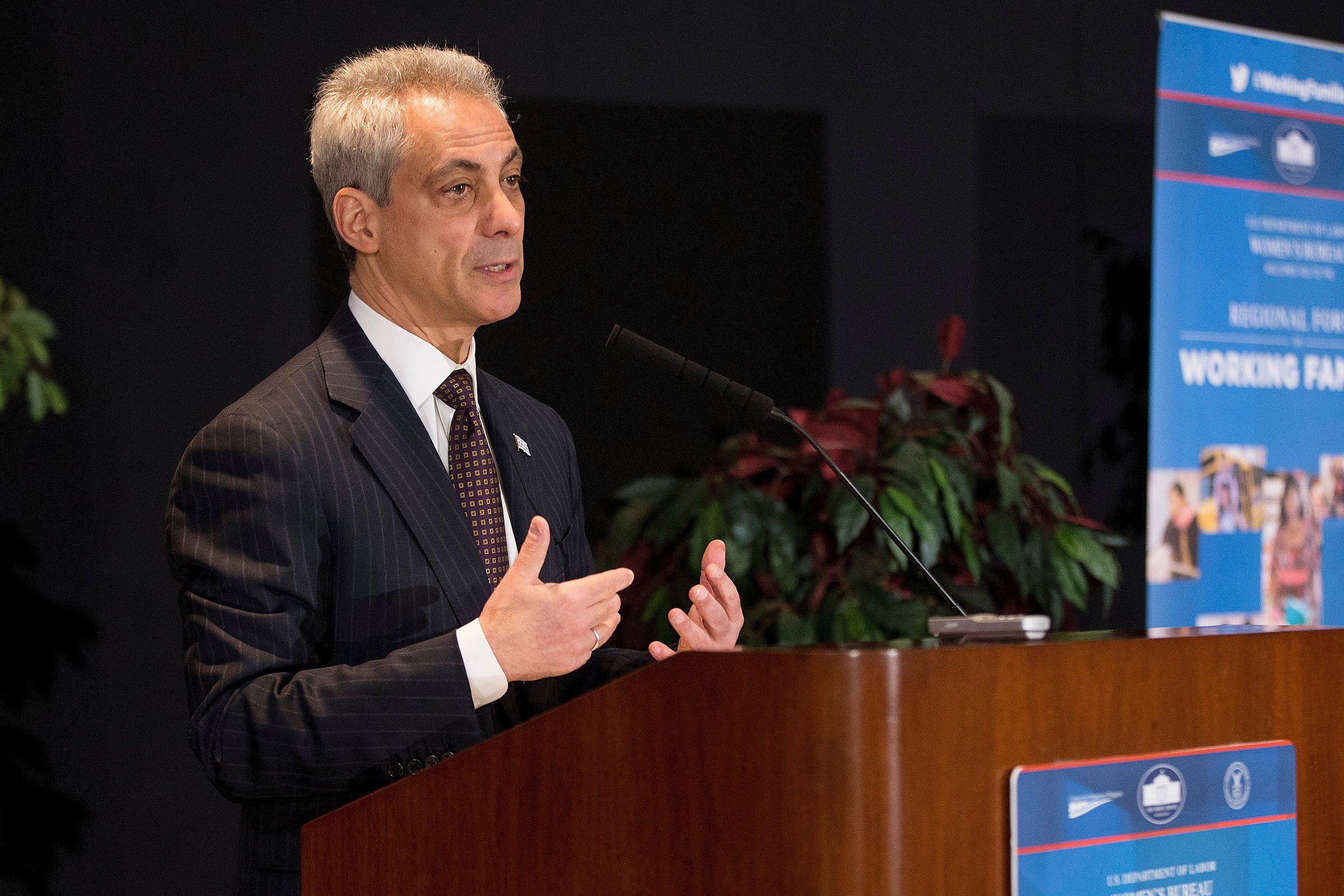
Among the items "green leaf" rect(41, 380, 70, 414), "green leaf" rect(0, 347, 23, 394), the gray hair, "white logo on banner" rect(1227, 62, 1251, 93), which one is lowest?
"green leaf" rect(41, 380, 70, 414)

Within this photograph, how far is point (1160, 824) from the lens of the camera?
3.45 feet

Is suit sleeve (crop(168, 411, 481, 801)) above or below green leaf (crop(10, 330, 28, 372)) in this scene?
below

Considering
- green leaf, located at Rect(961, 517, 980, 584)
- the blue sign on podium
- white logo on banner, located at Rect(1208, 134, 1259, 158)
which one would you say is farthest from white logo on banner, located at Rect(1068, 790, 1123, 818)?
white logo on banner, located at Rect(1208, 134, 1259, 158)

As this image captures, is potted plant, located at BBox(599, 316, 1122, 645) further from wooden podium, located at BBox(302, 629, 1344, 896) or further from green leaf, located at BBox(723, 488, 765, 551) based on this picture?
wooden podium, located at BBox(302, 629, 1344, 896)

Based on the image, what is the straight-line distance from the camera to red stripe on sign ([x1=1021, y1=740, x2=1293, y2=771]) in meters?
1.01

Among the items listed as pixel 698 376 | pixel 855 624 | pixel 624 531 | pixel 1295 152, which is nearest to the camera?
pixel 698 376

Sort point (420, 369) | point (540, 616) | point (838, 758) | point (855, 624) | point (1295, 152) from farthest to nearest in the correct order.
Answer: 1. point (1295, 152)
2. point (855, 624)
3. point (420, 369)
4. point (540, 616)
5. point (838, 758)

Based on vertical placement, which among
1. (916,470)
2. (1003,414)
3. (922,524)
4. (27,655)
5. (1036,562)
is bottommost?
(27,655)

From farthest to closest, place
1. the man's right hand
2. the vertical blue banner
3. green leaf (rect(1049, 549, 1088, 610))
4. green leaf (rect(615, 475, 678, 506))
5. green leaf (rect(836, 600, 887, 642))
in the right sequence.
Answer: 1. the vertical blue banner
2. green leaf (rect(615, 475, 678, 506))
3. green leaf (rect(1049, 549, 1088, 610))
4. green leaf (rect(836, 600, 887, 642))
5. the man's right hand

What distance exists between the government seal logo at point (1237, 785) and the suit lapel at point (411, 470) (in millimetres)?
879

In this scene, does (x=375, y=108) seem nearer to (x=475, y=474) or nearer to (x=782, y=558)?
(x=475, y=474)

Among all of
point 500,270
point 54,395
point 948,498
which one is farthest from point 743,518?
point 54,395

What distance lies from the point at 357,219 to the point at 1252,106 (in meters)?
2.85

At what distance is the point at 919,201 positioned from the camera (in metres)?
4.06
